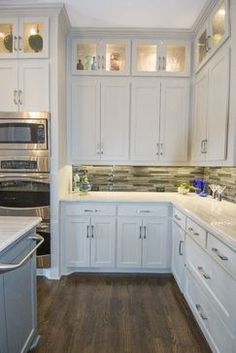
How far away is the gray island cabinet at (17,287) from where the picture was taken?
127 cm

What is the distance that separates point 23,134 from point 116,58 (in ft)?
4.99

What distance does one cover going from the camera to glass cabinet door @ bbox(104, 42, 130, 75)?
3180 millimetres

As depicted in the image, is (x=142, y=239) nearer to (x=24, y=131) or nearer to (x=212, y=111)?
(x=212, y=111)

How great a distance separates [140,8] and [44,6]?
0.98 meters

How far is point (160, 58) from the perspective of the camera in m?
3.19

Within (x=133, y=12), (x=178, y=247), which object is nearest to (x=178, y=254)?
(x=178, y=247)

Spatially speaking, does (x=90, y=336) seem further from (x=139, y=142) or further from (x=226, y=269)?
(x=139, y=142)

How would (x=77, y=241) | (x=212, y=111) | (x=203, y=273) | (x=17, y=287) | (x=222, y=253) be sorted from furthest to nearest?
(x=77, y=241)
(x=212, y=111)
(x=203, y=273)
(x=222, y=253)
(x=17, y=287)

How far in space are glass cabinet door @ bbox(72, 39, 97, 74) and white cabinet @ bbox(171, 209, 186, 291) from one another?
6.61 ft

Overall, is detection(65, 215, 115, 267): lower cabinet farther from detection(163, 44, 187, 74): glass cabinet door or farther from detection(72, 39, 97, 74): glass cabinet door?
detection(163, 44, 187, 74): glass cabinet door

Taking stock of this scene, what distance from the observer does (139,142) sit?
3244mm

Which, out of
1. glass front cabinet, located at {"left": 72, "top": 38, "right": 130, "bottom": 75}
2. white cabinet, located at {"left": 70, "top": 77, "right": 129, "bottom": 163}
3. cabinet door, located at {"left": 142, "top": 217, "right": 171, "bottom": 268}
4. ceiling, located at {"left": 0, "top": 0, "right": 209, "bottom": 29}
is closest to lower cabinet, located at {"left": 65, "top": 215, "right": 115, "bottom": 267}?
cabinet door, located at {"left": 142, "top": 217, "right": 171, "bottom": 268}

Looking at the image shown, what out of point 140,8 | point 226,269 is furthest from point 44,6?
point 226,269

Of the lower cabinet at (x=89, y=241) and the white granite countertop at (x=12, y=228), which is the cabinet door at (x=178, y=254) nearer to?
the lower cabinet at (x=89, y=241)
